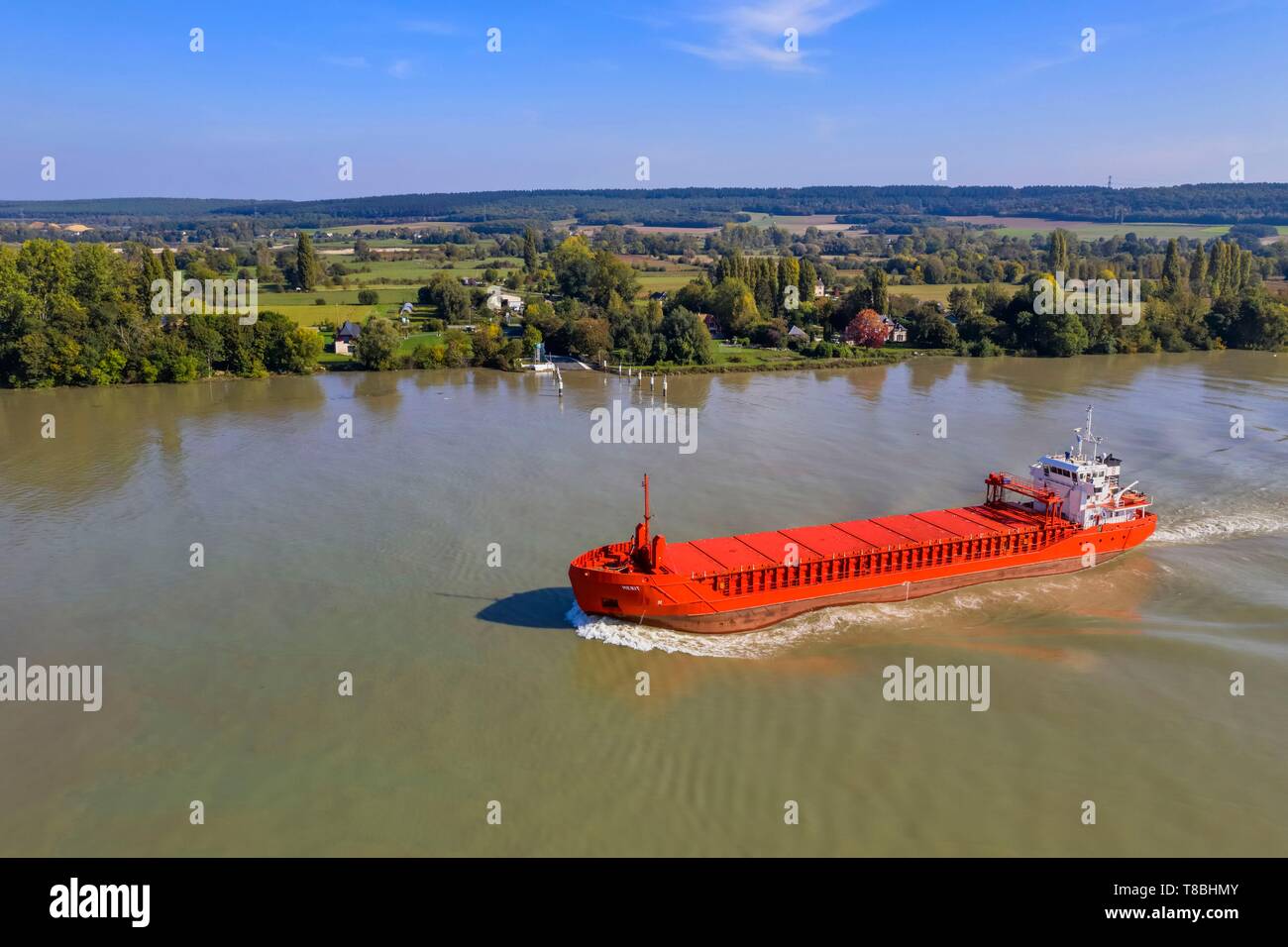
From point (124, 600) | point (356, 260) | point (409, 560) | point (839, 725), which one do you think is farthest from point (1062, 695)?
point (356, 260)

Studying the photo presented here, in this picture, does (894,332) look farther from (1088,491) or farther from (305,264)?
(305,264)

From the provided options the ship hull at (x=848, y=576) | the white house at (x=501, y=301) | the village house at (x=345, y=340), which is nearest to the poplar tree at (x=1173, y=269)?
the white house at (x=501, y=301)

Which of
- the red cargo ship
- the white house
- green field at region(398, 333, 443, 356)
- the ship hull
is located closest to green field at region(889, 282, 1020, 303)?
the white house

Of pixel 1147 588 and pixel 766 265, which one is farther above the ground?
pixel 766 265

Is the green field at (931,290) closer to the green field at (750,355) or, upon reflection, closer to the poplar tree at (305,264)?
the green field at (750,355)

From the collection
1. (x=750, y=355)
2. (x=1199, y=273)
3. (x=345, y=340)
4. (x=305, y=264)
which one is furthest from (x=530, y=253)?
(x=1199, y=273)
